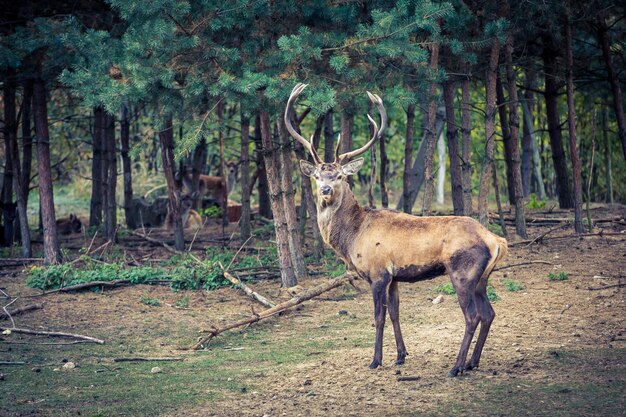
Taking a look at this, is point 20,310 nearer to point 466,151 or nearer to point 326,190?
point 326,190

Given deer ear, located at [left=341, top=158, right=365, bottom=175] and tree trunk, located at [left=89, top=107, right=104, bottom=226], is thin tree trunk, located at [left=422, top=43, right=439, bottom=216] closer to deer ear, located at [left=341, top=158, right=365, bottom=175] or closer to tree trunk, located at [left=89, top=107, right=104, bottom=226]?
deer ear, located at [left=341, top=158, right=365, bottom=175]

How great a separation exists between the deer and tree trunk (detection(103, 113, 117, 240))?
853 centimetres

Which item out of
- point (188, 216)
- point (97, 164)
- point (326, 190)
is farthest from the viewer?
point (188, 216)

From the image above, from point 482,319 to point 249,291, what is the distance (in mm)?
4563

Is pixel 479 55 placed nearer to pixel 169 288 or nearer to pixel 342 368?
pixel 169 288

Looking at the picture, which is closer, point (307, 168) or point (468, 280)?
point (468, 280)

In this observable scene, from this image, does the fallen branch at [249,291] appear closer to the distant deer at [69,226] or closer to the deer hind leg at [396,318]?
the deer hind leg at [396,318]

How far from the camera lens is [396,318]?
8156 mm

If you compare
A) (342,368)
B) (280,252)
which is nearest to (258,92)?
(280,252)

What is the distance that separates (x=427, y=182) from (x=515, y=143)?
9.36 feet

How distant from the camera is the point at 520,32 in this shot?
13.2 meters

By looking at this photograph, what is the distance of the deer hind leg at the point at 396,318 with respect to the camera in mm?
8047

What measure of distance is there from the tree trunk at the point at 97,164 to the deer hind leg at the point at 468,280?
10946 millimetres

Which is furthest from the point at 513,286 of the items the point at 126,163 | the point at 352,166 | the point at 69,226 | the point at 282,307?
the point at 69,226
